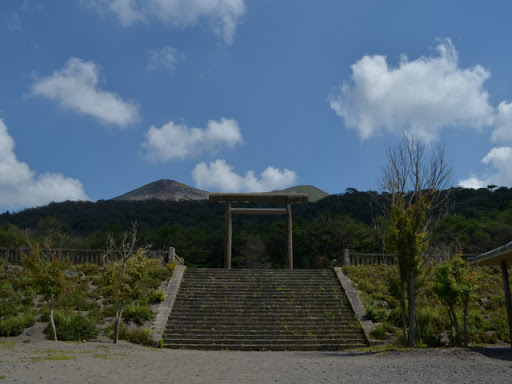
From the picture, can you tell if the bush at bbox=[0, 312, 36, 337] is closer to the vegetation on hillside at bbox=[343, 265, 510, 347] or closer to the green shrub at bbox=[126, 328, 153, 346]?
the green shrub at bbox=[126, 328, 153, 346]

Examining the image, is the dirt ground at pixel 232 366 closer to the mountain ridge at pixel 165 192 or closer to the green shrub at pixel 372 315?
the green shrub at pixel 372 315

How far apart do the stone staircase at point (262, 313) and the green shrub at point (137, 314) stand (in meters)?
0.87

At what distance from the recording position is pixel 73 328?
1391 cm

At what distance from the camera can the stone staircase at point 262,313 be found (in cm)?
1405

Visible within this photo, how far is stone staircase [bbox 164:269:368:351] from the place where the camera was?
14.1 metres

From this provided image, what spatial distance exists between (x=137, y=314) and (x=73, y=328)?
220 centimetres

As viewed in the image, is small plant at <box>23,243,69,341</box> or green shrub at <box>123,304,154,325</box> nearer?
small plant at <box>23,243,69,341</box>

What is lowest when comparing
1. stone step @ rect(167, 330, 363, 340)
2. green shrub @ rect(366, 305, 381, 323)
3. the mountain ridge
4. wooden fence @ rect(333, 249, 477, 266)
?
stone step @ rect(167, 330, 363, 340)

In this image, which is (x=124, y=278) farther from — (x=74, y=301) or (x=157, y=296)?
(x=74, y=301)

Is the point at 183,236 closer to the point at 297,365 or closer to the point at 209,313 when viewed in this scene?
the point at 209,313

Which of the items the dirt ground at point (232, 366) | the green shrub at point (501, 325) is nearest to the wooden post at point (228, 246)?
the dirt ground at point (232, 366)

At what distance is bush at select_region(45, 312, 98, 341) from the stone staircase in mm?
2594

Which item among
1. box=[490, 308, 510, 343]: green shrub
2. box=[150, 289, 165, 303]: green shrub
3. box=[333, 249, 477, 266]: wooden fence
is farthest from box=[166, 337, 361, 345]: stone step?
box=[333, 249, 477, 266]: wooden fence

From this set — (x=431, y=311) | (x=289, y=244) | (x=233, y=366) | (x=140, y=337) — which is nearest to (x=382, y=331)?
(x=431, y=311)
